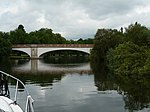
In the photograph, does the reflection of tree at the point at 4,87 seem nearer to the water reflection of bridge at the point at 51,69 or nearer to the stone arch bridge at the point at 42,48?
the water reflection of bridge at the point at 51,69

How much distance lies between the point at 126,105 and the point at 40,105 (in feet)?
18.6

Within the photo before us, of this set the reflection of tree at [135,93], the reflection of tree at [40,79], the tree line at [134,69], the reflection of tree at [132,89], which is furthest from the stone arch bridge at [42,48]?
the reflection of tree at [135,93]

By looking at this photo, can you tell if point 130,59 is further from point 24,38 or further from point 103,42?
point 24,38

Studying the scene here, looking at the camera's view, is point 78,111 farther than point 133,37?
No

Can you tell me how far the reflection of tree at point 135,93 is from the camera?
22470mm

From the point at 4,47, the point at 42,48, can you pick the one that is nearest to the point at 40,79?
the point at 4,47

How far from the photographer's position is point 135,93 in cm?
2722

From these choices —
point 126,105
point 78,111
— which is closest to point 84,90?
point 126,105

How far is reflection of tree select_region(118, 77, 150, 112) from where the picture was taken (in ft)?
73.7

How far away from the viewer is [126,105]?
73.3 ft

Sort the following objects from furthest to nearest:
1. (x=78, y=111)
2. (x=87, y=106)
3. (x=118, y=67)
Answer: (x=118, y=67)
(x=87, y=106)
(x=78, y=111)

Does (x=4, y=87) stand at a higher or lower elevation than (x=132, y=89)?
higher

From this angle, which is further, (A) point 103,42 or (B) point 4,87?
(A) point 103,42

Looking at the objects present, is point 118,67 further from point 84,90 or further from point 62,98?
point 62,98
